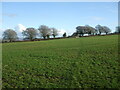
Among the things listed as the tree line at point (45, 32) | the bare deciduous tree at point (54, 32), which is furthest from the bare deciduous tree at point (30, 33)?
the bare deciduous tree at point (54, 32)

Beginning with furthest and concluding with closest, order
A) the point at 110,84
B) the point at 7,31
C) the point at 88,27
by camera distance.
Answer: the point at 88,27, the point at 7,31, the point at 110,84

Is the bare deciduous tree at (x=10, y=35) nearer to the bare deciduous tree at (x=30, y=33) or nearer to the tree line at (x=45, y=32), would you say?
the tree line at (x=45, y=32)

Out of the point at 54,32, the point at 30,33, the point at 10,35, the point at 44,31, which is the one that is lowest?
the point at 10,35

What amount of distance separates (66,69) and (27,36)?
124 metres

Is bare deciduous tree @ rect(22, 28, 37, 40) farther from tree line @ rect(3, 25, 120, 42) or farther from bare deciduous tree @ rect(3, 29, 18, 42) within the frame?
bare deciduous tree @ rect(3, 29, 18, 42)

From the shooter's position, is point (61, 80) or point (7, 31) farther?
point (7, 31)

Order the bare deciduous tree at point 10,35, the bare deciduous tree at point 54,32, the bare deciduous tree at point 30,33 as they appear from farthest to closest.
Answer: the bare deciduous tree at point 54,32 < the bare deciduous tree at point 30,33 < the bare deciduous tree at point 10,35

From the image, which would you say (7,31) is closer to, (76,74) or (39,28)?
(39,28)

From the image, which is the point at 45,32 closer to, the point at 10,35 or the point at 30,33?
the point at 30,33

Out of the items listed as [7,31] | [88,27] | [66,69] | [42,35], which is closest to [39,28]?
[42,35]

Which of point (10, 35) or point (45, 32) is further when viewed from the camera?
point (45, 32)

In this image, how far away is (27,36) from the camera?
132 m

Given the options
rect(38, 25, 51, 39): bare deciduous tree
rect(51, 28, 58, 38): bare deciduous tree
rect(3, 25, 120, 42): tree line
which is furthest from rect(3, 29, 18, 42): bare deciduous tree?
rect(51, 28, 58, 38): bare deciduous tree

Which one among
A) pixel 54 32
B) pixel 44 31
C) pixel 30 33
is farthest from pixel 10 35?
pixel 54 32
